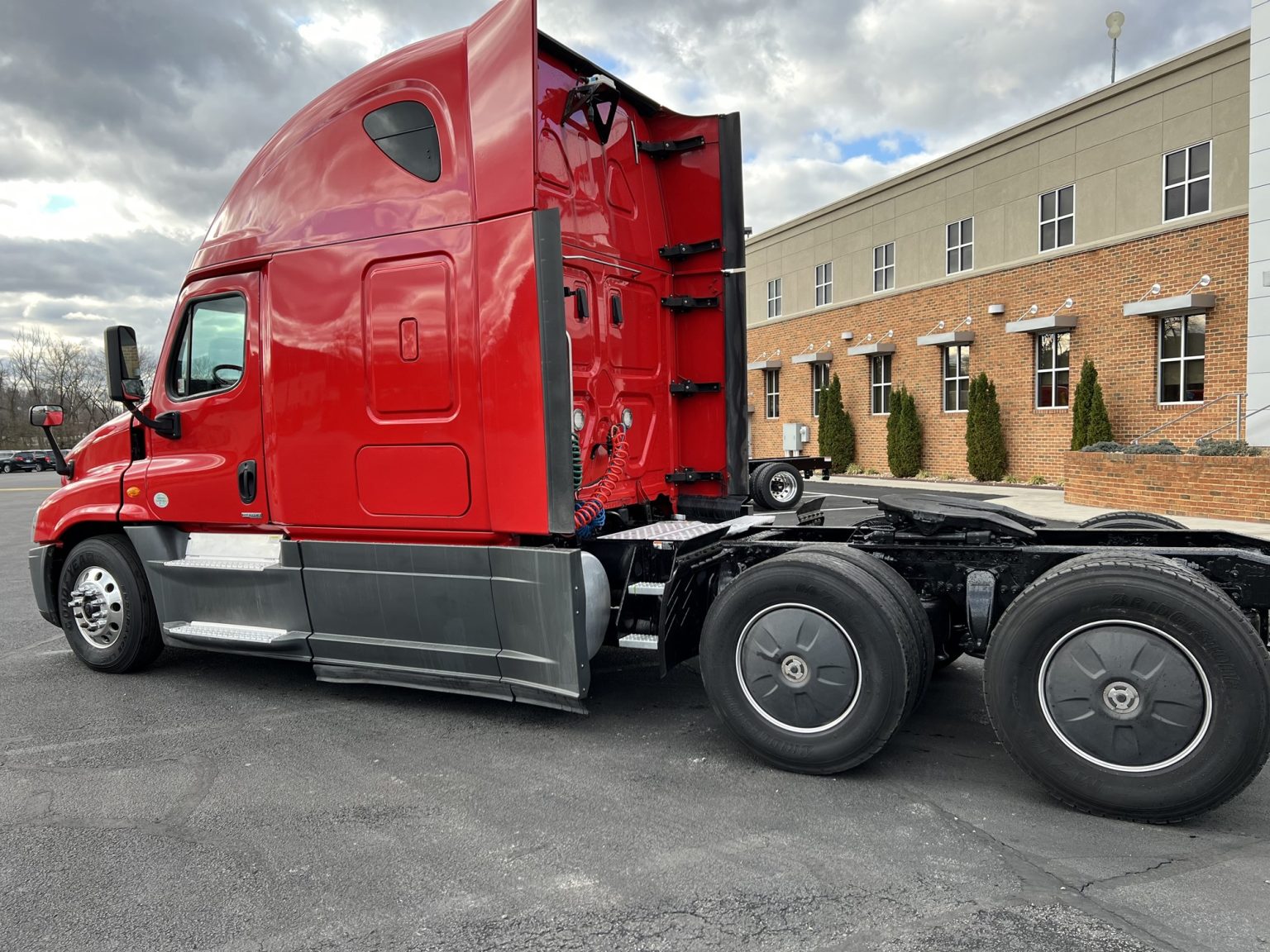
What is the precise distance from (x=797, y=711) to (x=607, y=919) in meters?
1.40

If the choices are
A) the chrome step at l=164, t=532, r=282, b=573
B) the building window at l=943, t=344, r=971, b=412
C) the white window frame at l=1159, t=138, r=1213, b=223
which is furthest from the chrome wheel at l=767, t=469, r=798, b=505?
the building window at l=943, t=344, r=971, b=412

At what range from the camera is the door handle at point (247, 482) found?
527cm

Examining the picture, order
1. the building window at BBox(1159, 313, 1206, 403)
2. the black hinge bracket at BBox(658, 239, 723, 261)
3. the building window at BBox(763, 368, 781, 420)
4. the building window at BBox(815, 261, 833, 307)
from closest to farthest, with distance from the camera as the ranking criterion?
1. the black hinge bracket at BBox(658, 239, 723, 261)
2. the building window at BBox(1159, 313, 1206, 403)
3. the building window at BBox(815, 261, 833, 307)
4. the building window at BBox(763, 368, 781, 420)

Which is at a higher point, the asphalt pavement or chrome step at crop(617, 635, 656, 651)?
chrome step at crop(617, 635, 656, 651)

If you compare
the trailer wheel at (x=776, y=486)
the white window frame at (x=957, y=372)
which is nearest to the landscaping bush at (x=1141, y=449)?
the white window frame at (x=957, y=372)

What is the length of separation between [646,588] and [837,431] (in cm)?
2121

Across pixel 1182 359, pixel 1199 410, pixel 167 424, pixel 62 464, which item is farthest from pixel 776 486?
pixel 1182 359

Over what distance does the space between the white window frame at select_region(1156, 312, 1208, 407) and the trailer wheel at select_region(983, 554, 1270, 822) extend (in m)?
15.3

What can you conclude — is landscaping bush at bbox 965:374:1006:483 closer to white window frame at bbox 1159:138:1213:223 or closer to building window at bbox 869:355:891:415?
building window at bbox 869:355:891:415

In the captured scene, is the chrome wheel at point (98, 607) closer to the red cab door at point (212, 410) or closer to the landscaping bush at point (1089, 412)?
the red cab door at point (212, 410)

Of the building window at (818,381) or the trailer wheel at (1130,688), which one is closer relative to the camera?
the trailer wheel at (1130,688)

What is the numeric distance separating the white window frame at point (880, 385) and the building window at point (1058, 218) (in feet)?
17.7

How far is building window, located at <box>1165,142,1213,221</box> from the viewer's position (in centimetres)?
1606

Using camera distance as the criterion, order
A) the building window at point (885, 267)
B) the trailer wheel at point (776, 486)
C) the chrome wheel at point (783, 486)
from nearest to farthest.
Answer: the trailer wheel at point (776, 486), the chrome wheel at point (783, 486), the building window at point (885, 267)
